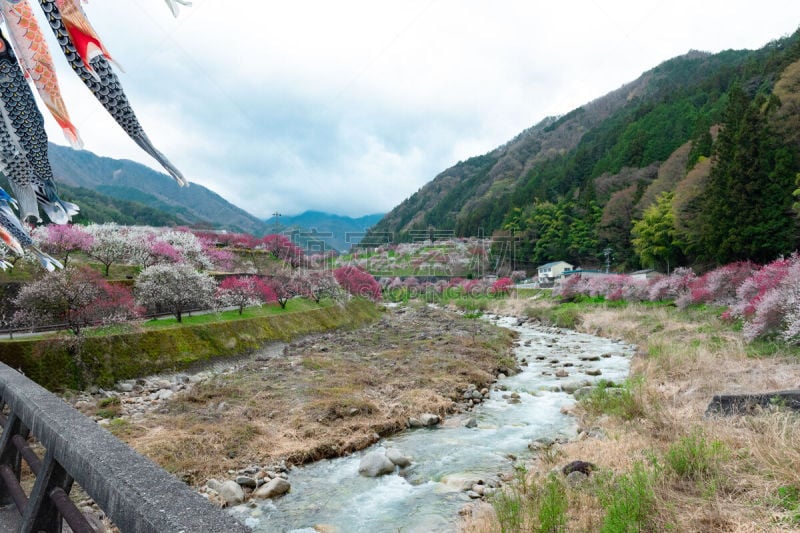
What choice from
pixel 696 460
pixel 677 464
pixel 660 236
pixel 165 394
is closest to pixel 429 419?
pixel 677 464

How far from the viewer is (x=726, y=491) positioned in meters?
4.47

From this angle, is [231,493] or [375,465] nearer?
[231,493]

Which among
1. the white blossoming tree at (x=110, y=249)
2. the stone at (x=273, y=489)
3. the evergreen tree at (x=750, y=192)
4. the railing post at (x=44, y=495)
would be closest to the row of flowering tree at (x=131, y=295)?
the white blossoming tree at (x=110, y=249)

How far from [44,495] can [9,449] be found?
3.45 ft

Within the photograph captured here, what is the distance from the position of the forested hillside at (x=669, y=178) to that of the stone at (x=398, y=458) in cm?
2845

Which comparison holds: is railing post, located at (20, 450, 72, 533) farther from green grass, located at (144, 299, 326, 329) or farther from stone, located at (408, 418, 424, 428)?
green grass, located at (144, 299, 326, 329)

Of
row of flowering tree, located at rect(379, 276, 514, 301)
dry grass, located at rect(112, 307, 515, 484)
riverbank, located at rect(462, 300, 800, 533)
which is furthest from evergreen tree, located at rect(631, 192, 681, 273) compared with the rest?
riverbank, located at rect(462, 300, 800, 533)

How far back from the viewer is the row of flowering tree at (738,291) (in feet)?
42.2

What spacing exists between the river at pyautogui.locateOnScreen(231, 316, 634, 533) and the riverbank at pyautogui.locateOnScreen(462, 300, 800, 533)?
89 cm

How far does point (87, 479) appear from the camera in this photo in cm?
166

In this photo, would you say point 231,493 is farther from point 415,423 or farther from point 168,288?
point 168,288

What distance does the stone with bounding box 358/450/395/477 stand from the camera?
7.90 metres

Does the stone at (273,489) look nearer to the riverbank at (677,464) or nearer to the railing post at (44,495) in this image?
the riverbank at (677,464)

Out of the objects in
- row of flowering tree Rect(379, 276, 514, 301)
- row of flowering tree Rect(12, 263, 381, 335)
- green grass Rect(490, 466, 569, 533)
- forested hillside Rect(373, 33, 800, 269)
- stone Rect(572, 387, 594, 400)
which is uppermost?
forested hillside Rect(373, 33, 800, 269)
